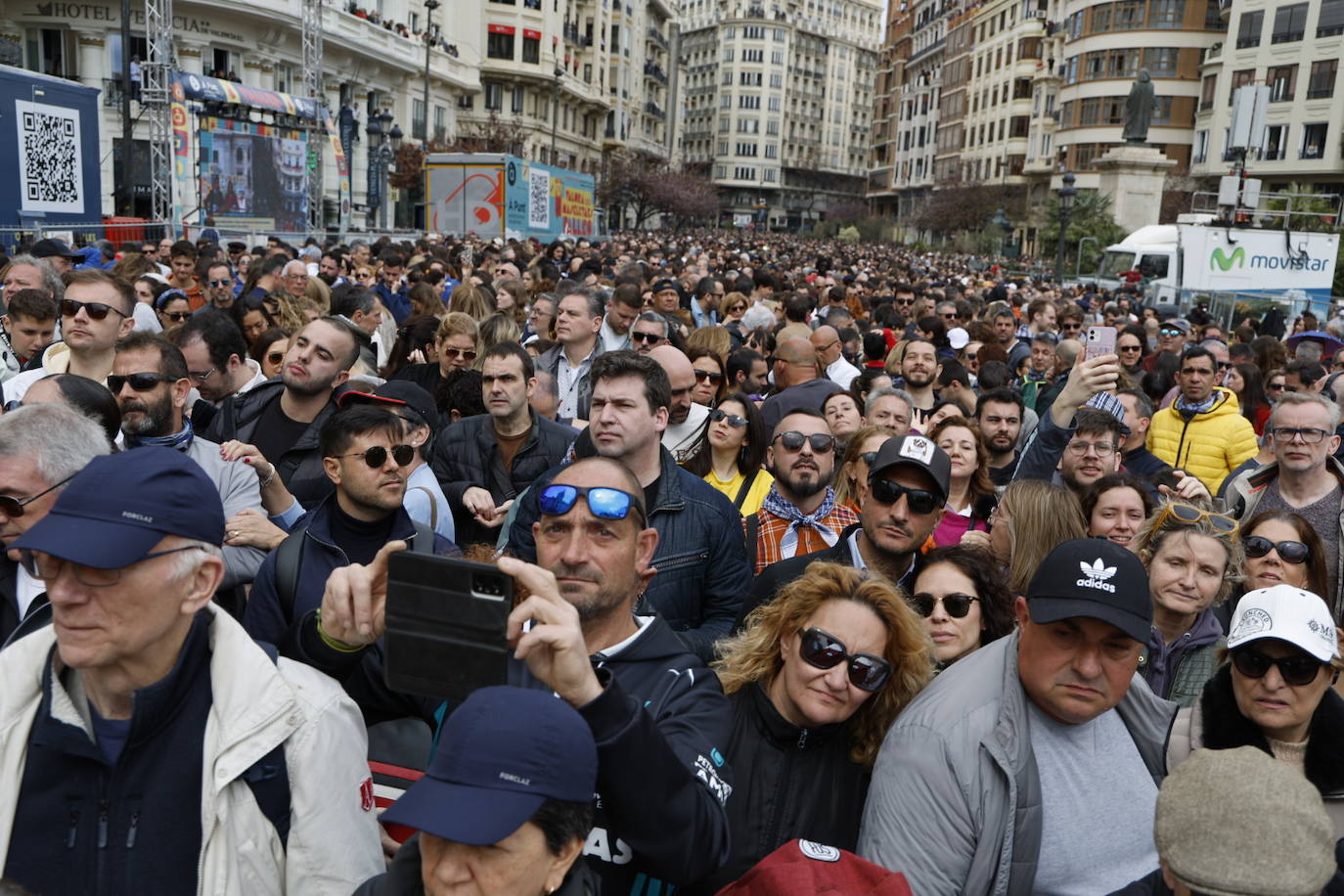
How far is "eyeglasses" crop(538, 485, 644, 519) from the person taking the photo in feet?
9.52

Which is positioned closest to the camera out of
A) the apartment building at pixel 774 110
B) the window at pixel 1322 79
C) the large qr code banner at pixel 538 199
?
the large qr code banner at pixel 538 199

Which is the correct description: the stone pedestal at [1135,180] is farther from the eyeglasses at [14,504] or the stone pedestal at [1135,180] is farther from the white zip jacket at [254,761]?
the white zip jacket at [254,761]

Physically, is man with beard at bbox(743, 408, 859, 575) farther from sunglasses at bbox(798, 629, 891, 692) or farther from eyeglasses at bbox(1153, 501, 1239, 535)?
sunglasses at bbox(798, 629, 891, 692)

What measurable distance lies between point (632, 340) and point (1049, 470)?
3042 mm

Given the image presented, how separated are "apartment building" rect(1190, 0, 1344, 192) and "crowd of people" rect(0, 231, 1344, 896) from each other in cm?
5751

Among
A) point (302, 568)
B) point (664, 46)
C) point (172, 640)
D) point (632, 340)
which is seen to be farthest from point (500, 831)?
point (664, 46)

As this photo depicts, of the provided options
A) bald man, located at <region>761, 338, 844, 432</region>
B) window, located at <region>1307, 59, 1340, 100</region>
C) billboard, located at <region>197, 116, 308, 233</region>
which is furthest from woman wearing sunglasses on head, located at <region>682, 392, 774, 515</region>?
window, located at <region>1307, 59, 1340, 100</region>

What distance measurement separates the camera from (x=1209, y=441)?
7609 millimetres

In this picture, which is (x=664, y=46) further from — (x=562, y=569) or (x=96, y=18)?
(x=562, y=569)

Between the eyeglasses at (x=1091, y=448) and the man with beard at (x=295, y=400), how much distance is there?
3.87 metres

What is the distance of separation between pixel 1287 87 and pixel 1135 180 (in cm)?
2804

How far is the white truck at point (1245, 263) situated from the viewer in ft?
81.5

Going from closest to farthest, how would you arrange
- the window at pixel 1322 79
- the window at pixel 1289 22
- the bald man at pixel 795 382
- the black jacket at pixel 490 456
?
1. the black jacket at pixel 490 456
2. the bald man at pixel 795 382
3. the window at pixel 1322 79
4. the window at pixel 1289 22

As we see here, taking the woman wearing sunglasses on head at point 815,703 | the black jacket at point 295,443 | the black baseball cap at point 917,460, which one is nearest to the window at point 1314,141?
the black baseball cap at point 917,460
